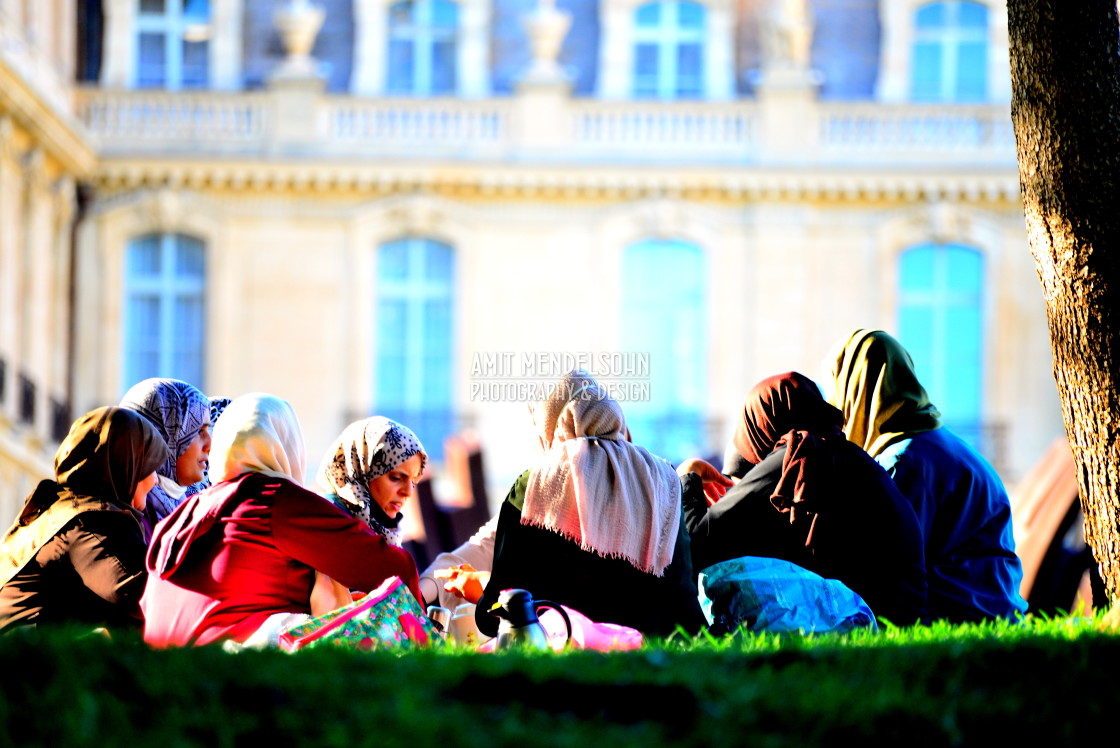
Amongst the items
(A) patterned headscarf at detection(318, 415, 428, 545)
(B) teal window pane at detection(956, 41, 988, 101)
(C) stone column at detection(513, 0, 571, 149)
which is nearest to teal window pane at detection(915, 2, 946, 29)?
(B) teal window pane at detection(956, 41, 988, 101)

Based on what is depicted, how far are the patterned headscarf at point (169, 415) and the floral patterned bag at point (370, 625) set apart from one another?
1.52 m

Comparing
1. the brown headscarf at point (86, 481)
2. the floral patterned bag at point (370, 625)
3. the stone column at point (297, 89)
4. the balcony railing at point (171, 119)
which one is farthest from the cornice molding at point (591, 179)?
the floral patterned bag at point (370, 625)

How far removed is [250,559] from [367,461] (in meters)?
0.83

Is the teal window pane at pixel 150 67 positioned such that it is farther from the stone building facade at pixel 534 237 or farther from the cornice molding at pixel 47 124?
the cornice molding at pixel 47 124

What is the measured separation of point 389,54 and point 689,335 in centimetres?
561

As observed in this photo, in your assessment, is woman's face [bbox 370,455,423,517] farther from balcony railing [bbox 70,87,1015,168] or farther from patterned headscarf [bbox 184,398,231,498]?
balcony railing [bbox 70,87,1015,168]

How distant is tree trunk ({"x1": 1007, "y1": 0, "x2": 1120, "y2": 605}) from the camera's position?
5152 mm

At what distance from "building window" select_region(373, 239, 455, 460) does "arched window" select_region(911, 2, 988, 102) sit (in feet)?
22.6

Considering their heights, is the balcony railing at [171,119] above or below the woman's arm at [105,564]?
above

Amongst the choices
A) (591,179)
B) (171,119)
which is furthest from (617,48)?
(171,119)

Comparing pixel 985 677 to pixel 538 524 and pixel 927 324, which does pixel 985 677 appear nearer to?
pixel 538 524

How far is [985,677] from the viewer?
11.8 ft

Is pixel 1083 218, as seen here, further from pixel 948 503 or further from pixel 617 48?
pixel 617 48

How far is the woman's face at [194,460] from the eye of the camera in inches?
236
